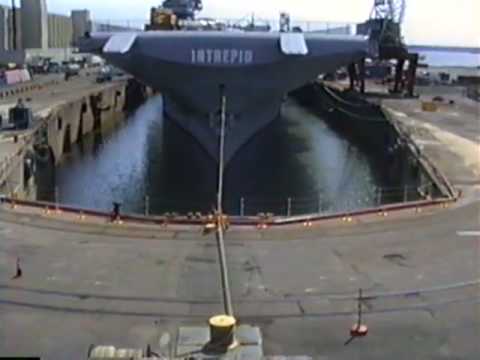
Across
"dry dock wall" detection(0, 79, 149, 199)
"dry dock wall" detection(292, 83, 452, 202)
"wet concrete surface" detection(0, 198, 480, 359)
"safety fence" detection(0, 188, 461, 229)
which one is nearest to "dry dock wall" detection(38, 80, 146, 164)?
"dry dock wall" detection(0, 79, 149, 199)

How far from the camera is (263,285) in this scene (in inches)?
609

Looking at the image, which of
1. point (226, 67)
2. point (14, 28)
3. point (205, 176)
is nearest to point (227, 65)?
point (226, 67)

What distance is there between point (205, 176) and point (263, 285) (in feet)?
70.8

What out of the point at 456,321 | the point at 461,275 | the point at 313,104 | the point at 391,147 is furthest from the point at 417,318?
the point at 313,104

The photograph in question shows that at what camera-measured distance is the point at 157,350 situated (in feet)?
38.1

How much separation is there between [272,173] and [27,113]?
13.8 metres

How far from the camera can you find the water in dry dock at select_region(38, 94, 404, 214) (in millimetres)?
33375

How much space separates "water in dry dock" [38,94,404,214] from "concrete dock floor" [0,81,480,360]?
9.27 m

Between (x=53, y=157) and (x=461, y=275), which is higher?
(x=461, y=275)

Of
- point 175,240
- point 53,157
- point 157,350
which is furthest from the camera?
point 53,157

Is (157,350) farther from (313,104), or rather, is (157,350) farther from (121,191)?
(313,104)

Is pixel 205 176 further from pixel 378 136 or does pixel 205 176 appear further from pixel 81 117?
pixel 81 117

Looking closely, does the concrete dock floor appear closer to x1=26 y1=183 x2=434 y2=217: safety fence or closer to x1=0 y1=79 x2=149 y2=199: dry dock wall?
x1=0 y1=79 x2=149 y2=199: dry dock wall

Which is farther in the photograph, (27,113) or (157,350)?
(27,113)
